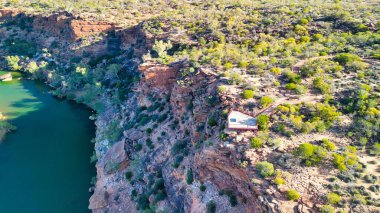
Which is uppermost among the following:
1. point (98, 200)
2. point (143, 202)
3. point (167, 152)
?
point (167, 152)

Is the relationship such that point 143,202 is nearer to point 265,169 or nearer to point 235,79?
point 265,169

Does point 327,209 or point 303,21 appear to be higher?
point 303,21

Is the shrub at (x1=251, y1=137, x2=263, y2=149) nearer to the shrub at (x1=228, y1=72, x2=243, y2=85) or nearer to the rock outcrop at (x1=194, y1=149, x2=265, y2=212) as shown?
the rock outcrop at (x1=194, y1=149, x2=265, y2=212)

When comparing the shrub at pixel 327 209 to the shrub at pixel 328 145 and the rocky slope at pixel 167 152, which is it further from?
the shrub at pixel 328 145

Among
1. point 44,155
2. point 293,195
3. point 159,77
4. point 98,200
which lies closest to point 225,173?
point 293,195

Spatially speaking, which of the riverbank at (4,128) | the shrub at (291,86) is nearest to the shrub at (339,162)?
the shrub at (291,86)

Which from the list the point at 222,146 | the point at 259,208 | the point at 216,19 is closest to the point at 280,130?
the point at 222,146

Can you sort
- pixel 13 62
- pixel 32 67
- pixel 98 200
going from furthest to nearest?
pixel 13 62 → pixel 32 67 → pixel 98 200

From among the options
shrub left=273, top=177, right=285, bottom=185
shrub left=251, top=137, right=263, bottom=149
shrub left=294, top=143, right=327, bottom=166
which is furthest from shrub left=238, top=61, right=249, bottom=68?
shrub left=273, top=177, right=285, bottom=185
